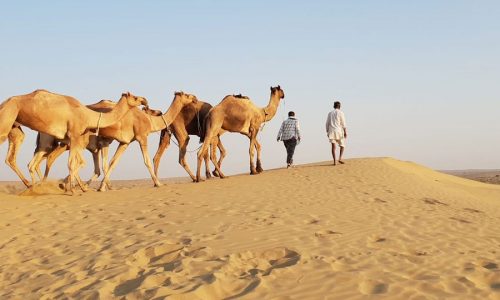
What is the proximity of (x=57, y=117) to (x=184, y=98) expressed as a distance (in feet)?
15.4

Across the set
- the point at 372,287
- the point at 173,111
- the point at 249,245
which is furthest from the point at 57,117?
the point at 372,287

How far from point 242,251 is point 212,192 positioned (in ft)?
18.9

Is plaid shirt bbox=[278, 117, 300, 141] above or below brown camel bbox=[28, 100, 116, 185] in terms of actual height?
above

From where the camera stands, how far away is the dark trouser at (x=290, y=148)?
17.5 m

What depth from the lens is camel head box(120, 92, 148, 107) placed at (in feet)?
44.5

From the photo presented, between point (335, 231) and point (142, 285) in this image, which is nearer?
point (142, 285)

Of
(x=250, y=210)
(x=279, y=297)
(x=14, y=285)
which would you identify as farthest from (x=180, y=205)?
(x=279, y=297)

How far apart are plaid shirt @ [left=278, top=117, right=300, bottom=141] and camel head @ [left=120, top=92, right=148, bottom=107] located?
5397 mm

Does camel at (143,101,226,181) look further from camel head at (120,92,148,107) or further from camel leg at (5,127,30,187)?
camel leg at (5,127,30,187)

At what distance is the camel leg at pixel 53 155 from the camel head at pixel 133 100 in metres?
2.59

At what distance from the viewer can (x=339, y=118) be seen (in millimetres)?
15672

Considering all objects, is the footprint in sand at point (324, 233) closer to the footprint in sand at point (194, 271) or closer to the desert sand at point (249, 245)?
the desert sand at point (249, 245)

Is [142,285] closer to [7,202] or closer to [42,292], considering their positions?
[42,292]

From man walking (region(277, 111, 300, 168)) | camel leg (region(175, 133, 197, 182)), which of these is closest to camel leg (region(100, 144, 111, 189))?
camel leg (region(175, 133, 197, 182))
